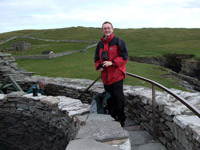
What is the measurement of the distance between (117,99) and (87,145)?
1.76m

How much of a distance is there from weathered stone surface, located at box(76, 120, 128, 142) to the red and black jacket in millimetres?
1084

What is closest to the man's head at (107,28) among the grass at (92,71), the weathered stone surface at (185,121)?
the weathered stone surface at (185,121)

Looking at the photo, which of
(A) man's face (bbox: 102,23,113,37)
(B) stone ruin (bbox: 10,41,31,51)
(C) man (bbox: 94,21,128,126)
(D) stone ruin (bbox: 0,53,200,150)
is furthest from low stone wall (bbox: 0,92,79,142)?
(B) stone ruin (bbox: 10,41,31,51)

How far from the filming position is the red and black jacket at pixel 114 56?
Result: 471 centimetres

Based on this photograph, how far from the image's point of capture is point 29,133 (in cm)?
622

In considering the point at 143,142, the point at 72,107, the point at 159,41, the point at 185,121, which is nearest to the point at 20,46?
the point at 159,41

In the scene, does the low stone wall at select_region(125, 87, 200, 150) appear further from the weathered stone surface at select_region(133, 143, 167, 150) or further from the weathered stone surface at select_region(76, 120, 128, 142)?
the weathered stone surface at select_region(76, 120, 128, 142)

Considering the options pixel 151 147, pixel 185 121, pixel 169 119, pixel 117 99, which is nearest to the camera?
pixel 185 121

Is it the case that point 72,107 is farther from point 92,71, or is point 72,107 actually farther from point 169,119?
point 92,71

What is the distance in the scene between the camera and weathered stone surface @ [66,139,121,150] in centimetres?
334

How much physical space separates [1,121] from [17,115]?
0.62 metres

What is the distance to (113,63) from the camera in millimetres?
4684

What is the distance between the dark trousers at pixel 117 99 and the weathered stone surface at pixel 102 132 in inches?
31.7

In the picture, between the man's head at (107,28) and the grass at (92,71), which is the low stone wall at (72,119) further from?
the grass at (92,71)
